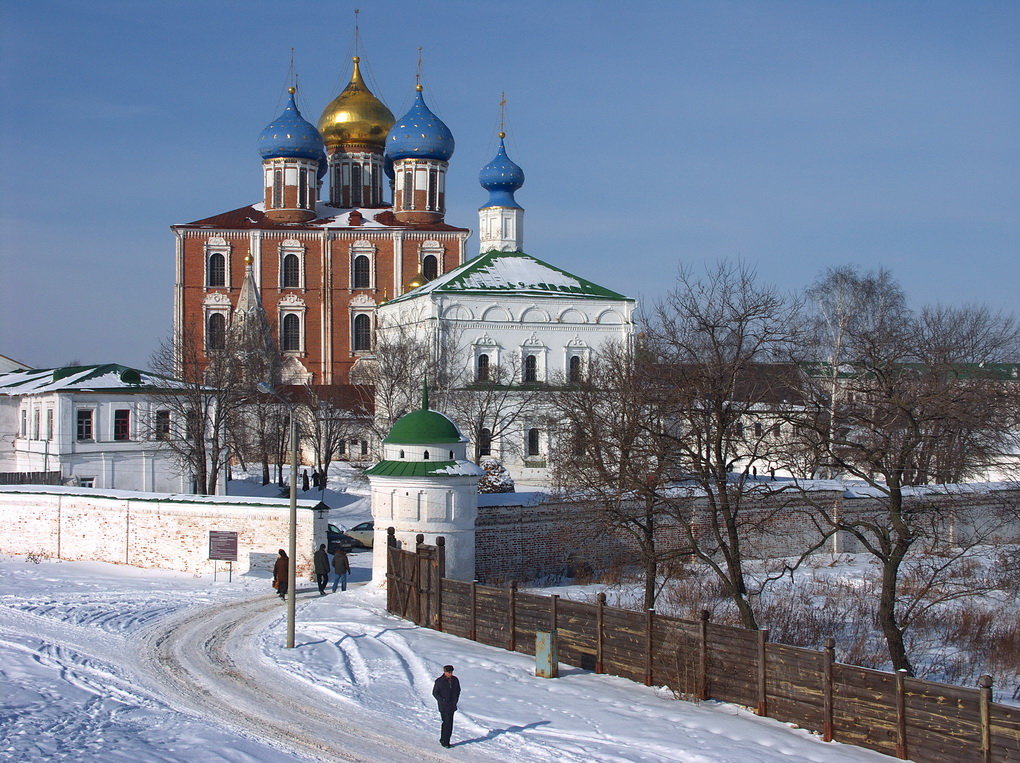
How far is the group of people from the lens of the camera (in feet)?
61.2

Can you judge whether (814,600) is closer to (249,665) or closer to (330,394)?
(249,665)

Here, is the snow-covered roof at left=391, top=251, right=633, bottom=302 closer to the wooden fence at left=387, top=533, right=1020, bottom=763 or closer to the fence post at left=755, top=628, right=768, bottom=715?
the wooden fence at left=387, top=533, right=1020, bottom=763

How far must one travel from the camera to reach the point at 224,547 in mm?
20500

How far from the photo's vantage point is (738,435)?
16.9 metres

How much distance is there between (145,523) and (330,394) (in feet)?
88.5

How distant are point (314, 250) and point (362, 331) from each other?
4.17 m

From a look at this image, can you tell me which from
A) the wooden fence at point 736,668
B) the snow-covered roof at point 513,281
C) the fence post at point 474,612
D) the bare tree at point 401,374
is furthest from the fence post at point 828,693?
the snow-covered roof at point 513,281

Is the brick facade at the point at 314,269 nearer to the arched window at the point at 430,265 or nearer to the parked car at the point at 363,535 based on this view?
the arched window at the point at 430,265

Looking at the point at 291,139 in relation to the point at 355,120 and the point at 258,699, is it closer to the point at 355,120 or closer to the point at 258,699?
the point at 355,120

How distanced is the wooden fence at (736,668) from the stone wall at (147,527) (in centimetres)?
410

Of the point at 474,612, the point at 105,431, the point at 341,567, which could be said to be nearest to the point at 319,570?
the point at 341,567

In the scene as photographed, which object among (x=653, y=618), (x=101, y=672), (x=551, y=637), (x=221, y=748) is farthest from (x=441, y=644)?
(x=221, y=748)

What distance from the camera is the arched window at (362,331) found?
176 feet

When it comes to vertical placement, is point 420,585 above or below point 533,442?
below
